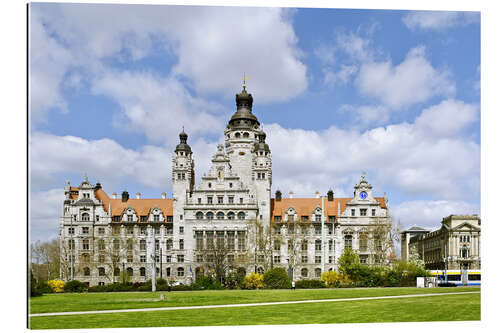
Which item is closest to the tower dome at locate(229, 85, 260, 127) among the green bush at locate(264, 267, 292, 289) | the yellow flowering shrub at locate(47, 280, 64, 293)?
the green bush at locate(264, 267, 292, 289)

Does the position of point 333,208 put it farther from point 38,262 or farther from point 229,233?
point 38,262

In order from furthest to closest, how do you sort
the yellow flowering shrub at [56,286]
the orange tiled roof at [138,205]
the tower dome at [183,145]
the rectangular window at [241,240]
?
the orange tiled roof at [138,205], the tower dome at [183,145], the rectangular window at [241,240], the yellow flowering shrub at [56,286]

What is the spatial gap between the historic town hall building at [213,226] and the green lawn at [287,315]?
30.3 meters

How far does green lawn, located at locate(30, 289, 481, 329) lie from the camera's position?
2056cm

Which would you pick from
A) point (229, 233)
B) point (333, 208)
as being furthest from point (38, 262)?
point (333, 208)

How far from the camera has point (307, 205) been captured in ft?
201

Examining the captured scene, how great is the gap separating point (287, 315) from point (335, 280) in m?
21.1

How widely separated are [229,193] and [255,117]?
11.1m

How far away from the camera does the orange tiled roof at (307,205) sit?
60406mm

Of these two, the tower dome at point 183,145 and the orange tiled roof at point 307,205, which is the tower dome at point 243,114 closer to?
the tower dome at point 183,145

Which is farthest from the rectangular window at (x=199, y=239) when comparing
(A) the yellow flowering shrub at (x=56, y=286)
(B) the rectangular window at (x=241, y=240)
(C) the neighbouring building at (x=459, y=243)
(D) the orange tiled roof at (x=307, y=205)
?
(C) the neighbouring building at (x=459, y=243)
